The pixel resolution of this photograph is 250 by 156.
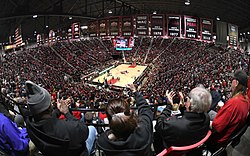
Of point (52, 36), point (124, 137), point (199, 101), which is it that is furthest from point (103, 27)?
point (124, 137)

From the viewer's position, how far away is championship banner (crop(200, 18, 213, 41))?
2067cm

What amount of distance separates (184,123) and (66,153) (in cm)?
132

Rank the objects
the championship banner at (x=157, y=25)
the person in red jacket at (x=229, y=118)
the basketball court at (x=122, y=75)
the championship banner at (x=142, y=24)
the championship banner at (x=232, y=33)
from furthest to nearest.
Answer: the basketball court at (x=122, y=75), the championship banner at (x=142, y=24), the championship banner at (x=157, y=25), the championship banner at (x=232, y=33), the person in red jacket at (x=229, y=118)

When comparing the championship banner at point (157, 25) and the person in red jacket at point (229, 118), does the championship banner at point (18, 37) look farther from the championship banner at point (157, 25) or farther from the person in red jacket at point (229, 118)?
the person in red jacket at point (229, 118)

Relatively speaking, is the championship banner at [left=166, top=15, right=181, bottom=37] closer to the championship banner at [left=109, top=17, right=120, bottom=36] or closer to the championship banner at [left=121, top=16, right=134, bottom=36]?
the championship banner at [left=121, top=16, right=134, bottom=36]

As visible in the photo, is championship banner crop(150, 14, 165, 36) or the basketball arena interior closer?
the basketball arena interior

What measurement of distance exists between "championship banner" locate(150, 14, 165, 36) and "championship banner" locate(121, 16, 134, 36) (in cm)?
258

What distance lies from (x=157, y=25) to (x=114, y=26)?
5.11 metres

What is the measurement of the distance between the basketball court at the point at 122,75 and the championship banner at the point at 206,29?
12.7 metres

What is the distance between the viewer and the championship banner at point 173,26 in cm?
2206

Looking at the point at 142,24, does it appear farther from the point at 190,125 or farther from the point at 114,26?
the point at 190,125

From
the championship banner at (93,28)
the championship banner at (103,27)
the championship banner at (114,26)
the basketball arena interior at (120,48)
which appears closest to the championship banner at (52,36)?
the basketball arena interior at (120,48)

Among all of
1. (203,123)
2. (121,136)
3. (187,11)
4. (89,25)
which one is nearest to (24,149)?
(121,136)

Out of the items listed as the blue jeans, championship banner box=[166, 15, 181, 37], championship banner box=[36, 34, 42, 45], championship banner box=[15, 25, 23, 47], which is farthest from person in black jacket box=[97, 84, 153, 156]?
championship banner box=[36, 34, 42, 45]
